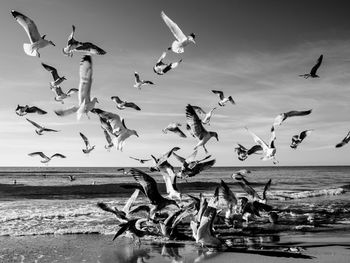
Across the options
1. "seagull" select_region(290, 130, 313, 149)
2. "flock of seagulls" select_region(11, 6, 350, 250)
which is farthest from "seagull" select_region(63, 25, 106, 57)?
"seagull" select_region(290, 130, 313, 149)

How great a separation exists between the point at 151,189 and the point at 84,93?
2.67 meters

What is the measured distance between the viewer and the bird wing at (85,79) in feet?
25.9

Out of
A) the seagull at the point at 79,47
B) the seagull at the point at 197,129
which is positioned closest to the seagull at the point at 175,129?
the seagull at the point at 197,129

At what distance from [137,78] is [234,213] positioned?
576 cm

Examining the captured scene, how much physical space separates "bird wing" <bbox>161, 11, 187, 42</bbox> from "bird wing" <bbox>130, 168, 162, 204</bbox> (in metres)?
3.94

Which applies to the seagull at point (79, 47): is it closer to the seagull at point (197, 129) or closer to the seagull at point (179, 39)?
the seagull at point (179, 39)

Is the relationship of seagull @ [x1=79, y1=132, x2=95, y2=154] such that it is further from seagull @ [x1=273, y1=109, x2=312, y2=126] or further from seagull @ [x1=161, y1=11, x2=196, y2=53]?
seagull @ [x1=273, y1=109, x2=312, y2=126]

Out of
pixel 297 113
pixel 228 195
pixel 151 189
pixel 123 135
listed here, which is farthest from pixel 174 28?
pixel 228 195

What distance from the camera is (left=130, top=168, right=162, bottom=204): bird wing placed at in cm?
923

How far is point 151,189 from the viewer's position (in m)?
9.49

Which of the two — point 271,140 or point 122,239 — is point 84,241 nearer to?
point 122,239

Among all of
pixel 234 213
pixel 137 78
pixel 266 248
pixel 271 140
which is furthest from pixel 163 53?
pixel 266 248

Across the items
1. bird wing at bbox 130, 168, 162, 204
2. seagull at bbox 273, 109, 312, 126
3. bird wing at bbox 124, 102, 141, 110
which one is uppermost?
bird wing at bbox 124, 102, 141, 110

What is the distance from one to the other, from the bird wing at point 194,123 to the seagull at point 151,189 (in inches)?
65.8
